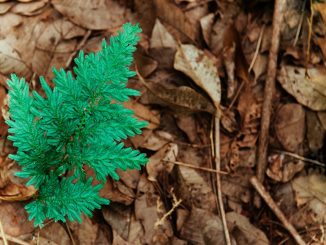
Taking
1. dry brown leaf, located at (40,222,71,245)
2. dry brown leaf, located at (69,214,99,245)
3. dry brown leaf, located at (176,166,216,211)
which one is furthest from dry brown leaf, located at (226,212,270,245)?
dry brown leaf, located at (40,222,71,245)

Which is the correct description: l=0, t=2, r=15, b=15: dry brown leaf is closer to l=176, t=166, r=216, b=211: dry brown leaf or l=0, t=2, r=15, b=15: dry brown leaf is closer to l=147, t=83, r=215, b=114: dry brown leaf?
l=147, t=83, r=215, b=114: dry brown leaf

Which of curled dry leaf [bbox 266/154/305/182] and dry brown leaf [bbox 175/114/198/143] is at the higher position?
dry brown leaf [bbox 175/114/198/143]

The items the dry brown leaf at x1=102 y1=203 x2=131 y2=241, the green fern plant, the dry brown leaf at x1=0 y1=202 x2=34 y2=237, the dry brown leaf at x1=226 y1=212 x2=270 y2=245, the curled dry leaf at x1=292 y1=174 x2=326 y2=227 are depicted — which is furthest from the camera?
the curled dry leaf at x1=292 y1=174 x2=326 y2=227

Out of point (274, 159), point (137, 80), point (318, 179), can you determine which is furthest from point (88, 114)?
point (318, 179)

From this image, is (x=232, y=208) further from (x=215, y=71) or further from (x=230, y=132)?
(x=215, y=71)

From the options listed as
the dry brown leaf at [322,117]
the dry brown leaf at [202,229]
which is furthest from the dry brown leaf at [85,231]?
the dry brown leaf at [322,117]

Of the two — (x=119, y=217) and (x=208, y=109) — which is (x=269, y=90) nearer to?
(x=208, y=109)

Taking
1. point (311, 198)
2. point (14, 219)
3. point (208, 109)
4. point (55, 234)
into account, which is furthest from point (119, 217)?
point (311, 198)

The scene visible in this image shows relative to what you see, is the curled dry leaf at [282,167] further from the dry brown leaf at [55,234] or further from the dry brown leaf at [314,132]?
the dry brown leaf at [55,234]
